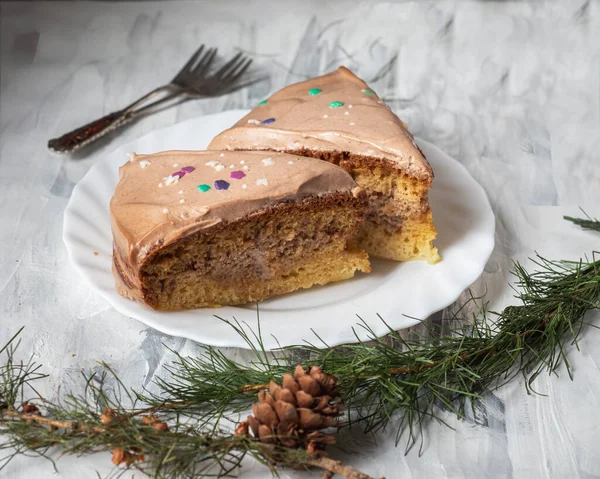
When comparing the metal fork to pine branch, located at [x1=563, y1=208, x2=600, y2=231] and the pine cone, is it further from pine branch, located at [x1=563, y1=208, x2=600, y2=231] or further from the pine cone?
the pine cone

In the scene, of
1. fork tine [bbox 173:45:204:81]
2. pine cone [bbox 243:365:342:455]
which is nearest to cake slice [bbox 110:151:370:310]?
pine cone [bbox 243:365:342:455]

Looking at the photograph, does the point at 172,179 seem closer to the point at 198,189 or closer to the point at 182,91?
the point at 198,189

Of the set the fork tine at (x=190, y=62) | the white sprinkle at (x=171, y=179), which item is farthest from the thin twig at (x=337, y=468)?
the fork tine at (x=190, y=62)

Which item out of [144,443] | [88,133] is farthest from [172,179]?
[88,133]

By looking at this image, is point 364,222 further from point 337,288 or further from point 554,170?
point 554,170

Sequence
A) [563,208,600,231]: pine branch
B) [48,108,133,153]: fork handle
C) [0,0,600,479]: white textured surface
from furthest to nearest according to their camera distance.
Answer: [48,108,133,153]: fork handle → [563,208,600,231]: pine branch → [0,0,600,479]: white textured surface

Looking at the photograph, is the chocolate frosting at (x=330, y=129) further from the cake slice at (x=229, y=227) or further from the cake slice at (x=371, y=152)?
the cake slice at (x=229, y=227)
